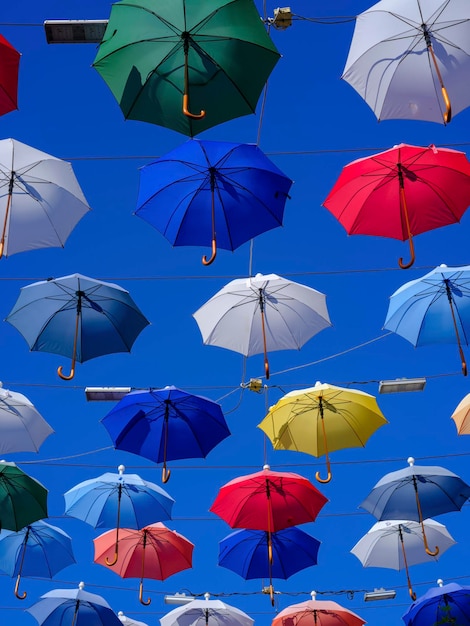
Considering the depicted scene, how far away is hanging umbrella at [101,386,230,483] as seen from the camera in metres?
10.7

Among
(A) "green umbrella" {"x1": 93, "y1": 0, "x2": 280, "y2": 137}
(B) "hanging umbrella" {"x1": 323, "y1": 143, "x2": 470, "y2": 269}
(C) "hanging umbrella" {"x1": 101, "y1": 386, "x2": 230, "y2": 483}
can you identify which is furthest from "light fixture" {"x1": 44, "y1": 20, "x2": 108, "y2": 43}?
(C) "hanging umbrella" {"x1": 101, "y1": 386, "x2": 230, "y2": 483}

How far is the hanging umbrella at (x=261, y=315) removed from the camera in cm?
1055

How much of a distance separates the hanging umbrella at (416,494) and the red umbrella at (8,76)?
6.93 metres

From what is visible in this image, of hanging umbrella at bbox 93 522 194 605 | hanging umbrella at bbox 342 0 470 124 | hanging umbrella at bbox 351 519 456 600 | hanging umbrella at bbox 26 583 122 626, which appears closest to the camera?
hanging umbrella at bbox 342 0 470 124

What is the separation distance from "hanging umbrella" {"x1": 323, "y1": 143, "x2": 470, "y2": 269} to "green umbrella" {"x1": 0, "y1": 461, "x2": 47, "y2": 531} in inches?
210

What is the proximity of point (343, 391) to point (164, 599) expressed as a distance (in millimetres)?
5956

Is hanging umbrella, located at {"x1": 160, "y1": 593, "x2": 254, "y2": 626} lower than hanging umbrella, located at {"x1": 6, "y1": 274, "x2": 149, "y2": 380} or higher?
lower

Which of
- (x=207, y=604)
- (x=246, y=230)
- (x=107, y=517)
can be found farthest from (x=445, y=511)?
(x=246, y=230)

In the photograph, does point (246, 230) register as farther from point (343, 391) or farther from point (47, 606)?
point (47, 606)

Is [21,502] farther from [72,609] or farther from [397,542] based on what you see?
[397,542]

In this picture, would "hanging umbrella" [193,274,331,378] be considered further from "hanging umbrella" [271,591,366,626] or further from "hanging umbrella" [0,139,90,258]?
"hanging umbrella" [271,591,366,626]

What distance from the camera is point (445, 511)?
12180 mm

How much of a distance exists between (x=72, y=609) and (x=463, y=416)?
6086 millimetres

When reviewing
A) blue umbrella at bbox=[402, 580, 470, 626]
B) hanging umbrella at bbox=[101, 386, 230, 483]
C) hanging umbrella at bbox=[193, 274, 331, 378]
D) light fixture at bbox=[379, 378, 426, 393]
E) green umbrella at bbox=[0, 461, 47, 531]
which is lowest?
blue umbrella at bbox=[402, 580, 470, 626]
